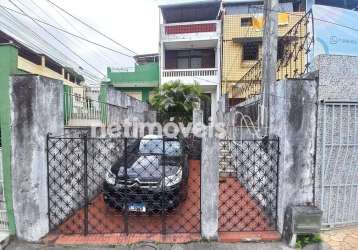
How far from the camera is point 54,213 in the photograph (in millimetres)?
4059

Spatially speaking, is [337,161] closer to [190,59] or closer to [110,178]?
[110,178]

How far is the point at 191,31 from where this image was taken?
17.8 m

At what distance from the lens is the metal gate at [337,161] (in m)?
3.91

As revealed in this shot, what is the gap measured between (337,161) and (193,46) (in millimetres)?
16399

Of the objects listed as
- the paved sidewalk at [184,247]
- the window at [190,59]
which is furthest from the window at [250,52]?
the paved sidewalk at [184,247]

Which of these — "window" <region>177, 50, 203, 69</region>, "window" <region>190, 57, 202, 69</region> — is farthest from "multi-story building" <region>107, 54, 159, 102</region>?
"window" <region>190, 57, 202, 69</region>

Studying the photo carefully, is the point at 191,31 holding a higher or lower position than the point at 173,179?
higher

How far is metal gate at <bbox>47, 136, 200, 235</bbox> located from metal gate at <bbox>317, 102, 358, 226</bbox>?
1988mm

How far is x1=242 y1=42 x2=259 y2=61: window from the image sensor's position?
54.4ft

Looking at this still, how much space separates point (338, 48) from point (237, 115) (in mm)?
4571

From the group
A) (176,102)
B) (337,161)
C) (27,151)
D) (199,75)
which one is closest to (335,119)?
(337,161)

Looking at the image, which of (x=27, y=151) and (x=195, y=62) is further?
(x=195, y=62)

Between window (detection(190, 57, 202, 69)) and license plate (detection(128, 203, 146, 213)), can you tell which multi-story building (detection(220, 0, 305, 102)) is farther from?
license plate (detection(128, 203, 146, 213))

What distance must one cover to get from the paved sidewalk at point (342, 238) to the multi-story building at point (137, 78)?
1651cm
